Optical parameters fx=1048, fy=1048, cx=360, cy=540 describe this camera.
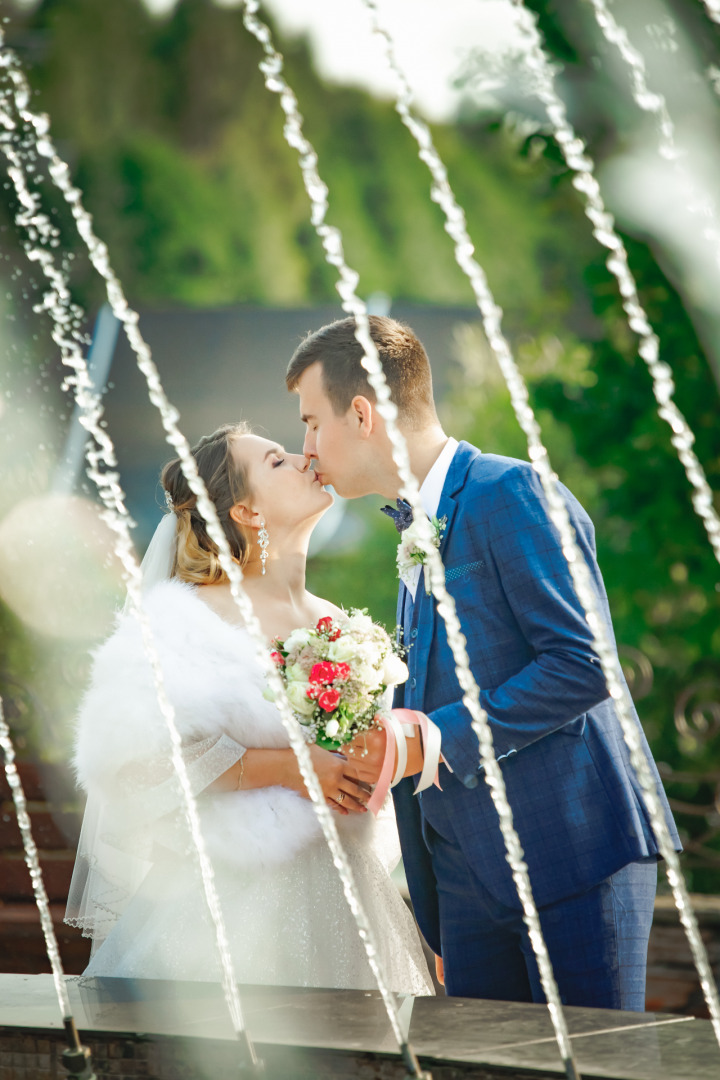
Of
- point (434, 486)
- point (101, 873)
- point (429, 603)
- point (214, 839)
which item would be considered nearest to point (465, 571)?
point (429, 603)

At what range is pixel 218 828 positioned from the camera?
3121 mm

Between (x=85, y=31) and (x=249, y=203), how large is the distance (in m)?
4.07

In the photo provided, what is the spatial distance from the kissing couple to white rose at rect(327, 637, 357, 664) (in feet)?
0.71

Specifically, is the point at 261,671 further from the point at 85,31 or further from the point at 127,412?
the point at 85,31

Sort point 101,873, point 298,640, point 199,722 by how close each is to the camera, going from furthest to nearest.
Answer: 1. point 101,873
2. point 199,722
3. point 298,640

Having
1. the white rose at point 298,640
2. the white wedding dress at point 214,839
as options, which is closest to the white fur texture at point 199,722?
the white wedding dress at point 214,839

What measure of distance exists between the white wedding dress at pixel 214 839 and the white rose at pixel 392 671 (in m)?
0.47

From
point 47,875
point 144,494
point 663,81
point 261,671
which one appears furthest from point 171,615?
point 144,494

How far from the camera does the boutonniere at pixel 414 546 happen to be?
288cm

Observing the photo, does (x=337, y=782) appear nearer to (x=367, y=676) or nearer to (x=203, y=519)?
(x=367, y=676)

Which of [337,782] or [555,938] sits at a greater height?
[337,782]

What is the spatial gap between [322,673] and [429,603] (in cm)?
38

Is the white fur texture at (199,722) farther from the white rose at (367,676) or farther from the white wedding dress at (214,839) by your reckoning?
the white rose at (367,676)

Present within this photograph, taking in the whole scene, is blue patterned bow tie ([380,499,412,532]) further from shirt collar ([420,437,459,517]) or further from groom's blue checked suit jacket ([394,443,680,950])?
groom's blue checked suit jacket ([394,443,680,950])
